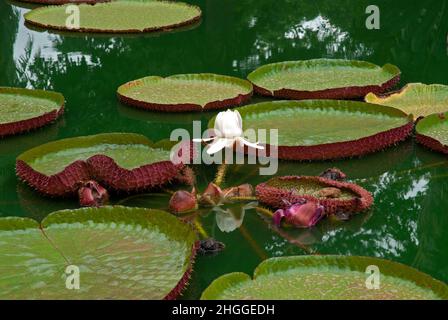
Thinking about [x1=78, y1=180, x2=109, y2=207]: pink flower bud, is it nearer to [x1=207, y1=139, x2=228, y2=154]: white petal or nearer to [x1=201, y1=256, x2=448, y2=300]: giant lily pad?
[x1=207, y1=139, x2=228, y2=154]: white petal

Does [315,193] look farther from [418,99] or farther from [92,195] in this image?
[418,99]

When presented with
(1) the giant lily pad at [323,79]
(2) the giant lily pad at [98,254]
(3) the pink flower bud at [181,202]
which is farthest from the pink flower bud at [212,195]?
(1) the giant lily pad at [323,79]

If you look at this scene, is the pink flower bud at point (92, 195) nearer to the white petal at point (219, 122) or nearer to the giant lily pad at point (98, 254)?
the giant lily pad at point (98, 254)

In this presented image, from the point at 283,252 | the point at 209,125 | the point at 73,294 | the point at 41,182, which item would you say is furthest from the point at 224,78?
the point at 73,294

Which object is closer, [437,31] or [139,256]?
[139,256]

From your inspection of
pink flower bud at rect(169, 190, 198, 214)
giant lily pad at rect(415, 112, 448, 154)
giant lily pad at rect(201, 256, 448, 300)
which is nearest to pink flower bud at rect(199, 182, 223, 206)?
pink flower bud at rect(169, 190, 198, 214)

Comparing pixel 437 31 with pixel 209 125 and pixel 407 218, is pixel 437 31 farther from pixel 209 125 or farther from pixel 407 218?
pixel 407 218
